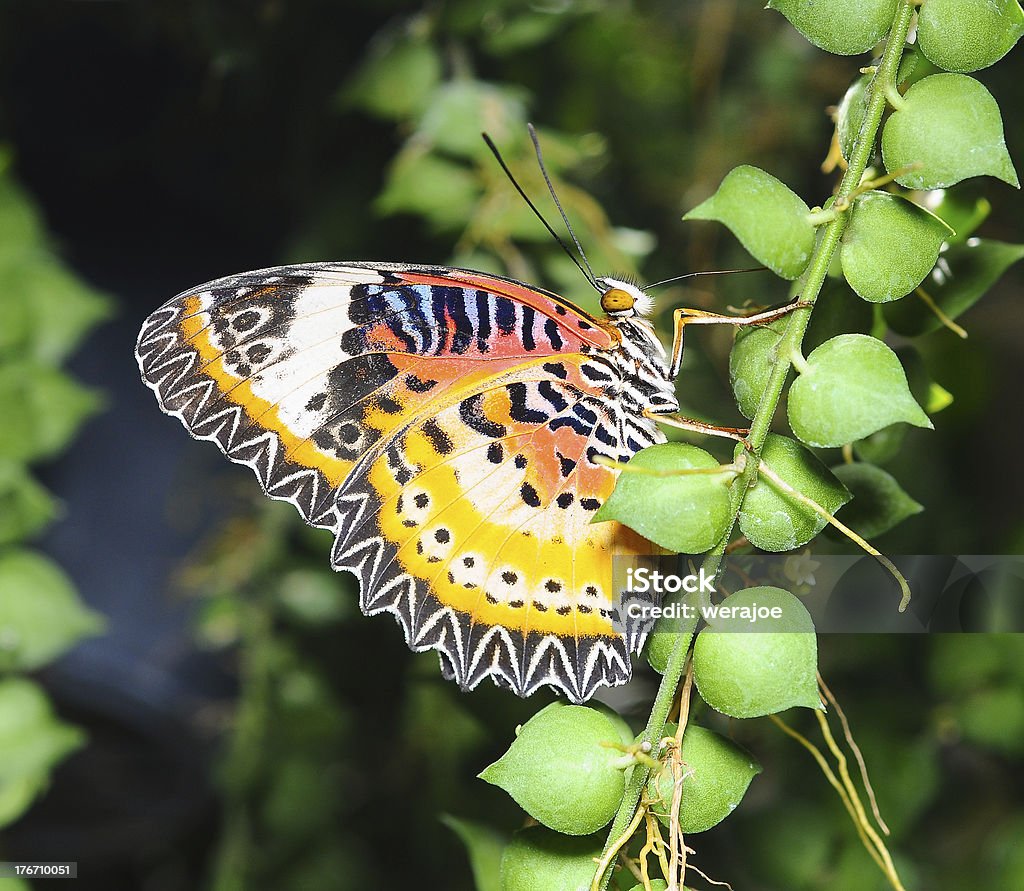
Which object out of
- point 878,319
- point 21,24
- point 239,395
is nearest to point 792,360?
point 878,319

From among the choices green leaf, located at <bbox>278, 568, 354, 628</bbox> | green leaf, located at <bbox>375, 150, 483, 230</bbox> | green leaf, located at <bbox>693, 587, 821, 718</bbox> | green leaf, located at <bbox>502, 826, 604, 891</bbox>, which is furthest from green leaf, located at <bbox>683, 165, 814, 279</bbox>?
green leaf, located at <bbox>278, 568, 354, 628</bbox>

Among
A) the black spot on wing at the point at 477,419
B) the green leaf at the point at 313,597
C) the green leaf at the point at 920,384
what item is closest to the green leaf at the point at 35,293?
the green leaf at the point at 313,597

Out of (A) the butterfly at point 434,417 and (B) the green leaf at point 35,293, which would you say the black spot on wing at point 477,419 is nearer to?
(A) the butterfly at point 434,417

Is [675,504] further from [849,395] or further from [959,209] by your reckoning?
[959,209]

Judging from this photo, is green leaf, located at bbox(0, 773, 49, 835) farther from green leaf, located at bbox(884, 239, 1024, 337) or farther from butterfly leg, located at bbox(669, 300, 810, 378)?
green leaf, located at bbox(884, 239, 1024, 337)

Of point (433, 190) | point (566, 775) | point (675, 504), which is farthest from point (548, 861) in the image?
point (433, 190)

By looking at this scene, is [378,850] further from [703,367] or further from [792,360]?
[792,360]
